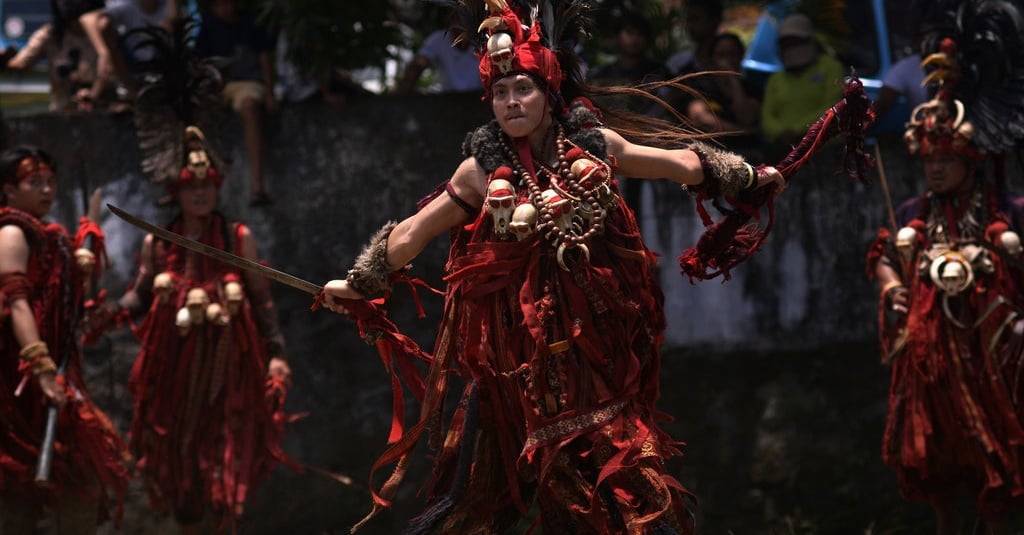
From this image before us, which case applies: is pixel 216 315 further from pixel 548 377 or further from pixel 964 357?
pixel 964 357

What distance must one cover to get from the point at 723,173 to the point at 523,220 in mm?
837

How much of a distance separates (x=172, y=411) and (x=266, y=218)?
5.84ft

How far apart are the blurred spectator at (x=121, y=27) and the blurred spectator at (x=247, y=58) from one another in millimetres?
301

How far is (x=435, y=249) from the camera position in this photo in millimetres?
9094

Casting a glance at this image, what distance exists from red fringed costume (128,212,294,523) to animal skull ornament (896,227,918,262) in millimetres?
3154

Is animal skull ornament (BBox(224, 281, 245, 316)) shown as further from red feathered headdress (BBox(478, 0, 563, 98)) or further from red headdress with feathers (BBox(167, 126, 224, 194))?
red feathered headdress (BBox(478, 0, 563, 98))

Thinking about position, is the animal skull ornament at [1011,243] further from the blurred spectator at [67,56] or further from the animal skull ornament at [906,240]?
the blurred spectator at [67,56]

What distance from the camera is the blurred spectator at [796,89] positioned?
888 centimetres

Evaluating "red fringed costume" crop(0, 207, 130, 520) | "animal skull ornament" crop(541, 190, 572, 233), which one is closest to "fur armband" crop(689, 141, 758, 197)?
"animal skull ornament" crop(541, 190, 572, 233)

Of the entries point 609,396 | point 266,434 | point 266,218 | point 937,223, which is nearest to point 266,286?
point 266,434

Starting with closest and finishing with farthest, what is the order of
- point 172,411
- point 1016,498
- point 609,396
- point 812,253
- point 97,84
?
point 609,396 < point 1016,498 < point 172,411 < point 812,253 < point 97,84

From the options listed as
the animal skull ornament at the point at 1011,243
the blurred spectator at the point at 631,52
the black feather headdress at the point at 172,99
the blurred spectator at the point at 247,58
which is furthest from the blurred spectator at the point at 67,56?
the animal skull ornament at the point at 1011,243

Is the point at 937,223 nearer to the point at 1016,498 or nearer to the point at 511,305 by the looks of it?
the point at 1016,498

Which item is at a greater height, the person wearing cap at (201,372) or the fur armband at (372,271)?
the fur armband at (372,271)
